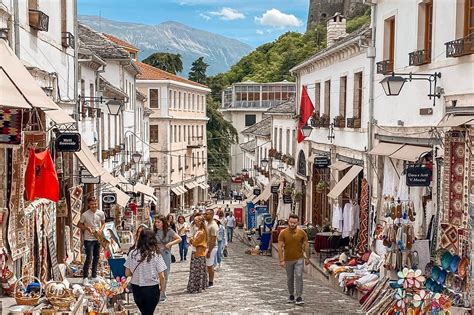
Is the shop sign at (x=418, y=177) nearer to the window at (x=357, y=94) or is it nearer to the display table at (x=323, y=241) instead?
the display table at (x=323, y=241)

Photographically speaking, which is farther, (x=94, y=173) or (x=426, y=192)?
(x=94, y=173)

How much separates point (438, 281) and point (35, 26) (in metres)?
8.19

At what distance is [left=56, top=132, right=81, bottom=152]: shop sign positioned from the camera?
46.2ft

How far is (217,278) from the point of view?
16.0 metres

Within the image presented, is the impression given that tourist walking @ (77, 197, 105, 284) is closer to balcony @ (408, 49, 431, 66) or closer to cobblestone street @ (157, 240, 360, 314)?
cobblestone street @ (157, 240, 360, 314)

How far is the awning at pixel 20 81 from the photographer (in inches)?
347

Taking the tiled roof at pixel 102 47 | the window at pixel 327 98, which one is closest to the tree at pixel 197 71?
Result: the tiled roof at pixel 102 47

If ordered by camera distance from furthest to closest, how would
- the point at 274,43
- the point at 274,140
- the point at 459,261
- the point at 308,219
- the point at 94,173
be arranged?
the point at 274,43 → the point at 274,140 → the point at 308,219 → the point at 94,173 → the point at 459,261

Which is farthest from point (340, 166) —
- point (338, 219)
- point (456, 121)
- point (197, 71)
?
point (197, 71)

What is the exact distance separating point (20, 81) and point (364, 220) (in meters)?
11.0

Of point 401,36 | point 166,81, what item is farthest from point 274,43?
point 401,36

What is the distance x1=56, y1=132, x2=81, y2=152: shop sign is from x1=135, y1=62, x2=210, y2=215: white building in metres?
36.4

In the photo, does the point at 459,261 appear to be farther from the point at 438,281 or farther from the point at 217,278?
the point at 217,278

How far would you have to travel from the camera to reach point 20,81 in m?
9.17
